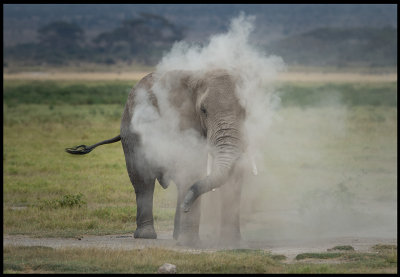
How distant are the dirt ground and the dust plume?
553 mm

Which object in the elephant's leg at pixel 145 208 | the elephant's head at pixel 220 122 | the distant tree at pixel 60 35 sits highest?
the distant tree at pixel 60 35

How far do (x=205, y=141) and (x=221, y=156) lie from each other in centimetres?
84

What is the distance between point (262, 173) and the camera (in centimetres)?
1742

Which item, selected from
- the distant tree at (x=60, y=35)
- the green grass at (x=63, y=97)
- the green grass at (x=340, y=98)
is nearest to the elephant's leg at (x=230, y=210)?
the green grass at (x=340, y=98)

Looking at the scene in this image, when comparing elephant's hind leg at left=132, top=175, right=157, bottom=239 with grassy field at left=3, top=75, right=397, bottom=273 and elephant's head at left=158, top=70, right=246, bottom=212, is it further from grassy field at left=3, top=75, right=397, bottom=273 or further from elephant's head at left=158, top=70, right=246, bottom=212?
elephant's head at left=158, top=70, right=246, bottom=212

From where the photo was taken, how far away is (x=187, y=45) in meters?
10.6

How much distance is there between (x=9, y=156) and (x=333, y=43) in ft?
450

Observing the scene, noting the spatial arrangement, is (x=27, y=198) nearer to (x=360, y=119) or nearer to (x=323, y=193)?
(x=323, y=193)

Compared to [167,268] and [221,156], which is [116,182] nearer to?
[221,156]

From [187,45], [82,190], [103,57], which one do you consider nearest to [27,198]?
[82,190]

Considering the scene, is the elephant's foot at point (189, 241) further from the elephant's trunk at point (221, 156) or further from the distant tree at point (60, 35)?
the distant tree at point (60, 35)

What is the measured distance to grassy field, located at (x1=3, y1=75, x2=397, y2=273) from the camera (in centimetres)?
850

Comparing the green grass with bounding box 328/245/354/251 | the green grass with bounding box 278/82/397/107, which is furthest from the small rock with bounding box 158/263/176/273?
the green grass with bounding box 278/82/397/107

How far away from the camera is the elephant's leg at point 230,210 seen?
9734 mm
